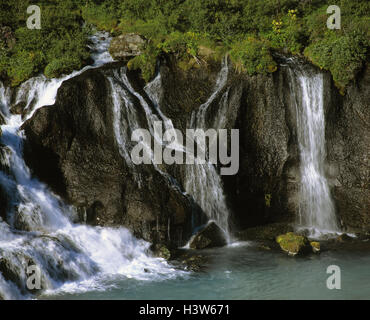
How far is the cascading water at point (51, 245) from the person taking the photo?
10.8 metres

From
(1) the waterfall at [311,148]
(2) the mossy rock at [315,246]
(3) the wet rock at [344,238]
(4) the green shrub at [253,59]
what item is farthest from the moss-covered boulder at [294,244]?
(4) the green shrub at [253,59]

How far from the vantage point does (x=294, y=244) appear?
13.6m

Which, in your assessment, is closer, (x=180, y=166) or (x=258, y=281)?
(x=258, y=281)

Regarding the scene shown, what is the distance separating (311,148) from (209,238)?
5343mm

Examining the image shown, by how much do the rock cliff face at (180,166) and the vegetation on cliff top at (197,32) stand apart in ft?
2.72

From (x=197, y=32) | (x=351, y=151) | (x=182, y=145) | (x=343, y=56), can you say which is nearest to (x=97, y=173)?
(x=182, y=145)

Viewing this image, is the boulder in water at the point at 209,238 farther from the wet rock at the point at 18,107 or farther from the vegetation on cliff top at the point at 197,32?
the wet rock at the point at 18,107

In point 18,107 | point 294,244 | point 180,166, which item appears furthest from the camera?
point 18,107

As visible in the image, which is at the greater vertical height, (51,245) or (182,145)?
(182,145)

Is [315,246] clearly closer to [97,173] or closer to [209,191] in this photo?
[209,191]

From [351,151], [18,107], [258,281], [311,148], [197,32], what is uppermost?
[197,32]

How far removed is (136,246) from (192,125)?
5.19m

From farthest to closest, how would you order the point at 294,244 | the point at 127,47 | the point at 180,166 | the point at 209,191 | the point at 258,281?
1. the point at 127,47
2. the point at 209,191
3. the point at 180,166
4. the point at 294,244
5. the point at 258,281

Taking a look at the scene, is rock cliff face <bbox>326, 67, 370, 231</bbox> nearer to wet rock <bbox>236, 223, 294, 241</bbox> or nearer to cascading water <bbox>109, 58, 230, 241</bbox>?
wet rock <bbox>236, 223, 294, 241</bbox>
